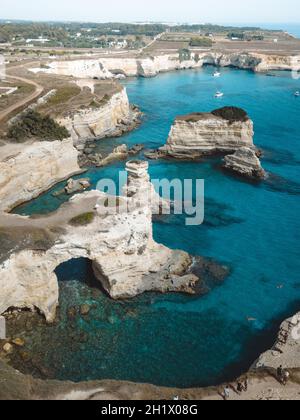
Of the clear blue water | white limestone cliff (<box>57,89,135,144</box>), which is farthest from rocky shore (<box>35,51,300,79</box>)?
the clear blue water

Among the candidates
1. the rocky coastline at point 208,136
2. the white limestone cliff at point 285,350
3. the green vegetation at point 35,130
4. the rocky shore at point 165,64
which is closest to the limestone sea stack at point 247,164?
the rocky coastline at point 208,136

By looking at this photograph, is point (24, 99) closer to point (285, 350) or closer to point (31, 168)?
point (31, 168)

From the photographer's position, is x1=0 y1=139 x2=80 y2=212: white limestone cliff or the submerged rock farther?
the submerged rock

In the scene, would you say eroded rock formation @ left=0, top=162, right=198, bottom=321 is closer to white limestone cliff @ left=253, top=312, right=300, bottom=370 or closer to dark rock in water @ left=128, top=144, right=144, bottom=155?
white limestone cliff @ left=253, top=312, right=300, bottom=370

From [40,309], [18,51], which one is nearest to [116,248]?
[40,309]

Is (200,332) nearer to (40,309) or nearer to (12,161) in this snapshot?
(40,309)

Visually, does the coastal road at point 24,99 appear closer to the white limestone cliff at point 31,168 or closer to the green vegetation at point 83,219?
the white limestone cliff at point 31,168

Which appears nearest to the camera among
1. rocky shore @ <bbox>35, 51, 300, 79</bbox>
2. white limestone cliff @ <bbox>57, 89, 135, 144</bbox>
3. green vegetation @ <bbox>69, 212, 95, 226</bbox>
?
green vegetation @ <bbox>69, 212, 95, 226</bbox>
